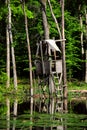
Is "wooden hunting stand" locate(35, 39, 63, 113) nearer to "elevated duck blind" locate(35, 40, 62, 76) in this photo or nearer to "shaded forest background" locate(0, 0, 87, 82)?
"elevated duck blind" locate(35, 40, 62, 76)

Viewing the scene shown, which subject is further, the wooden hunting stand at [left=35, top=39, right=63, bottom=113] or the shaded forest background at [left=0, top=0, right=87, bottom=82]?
the shaded forest background at [left=0, top=0, right=87, bottom=82]

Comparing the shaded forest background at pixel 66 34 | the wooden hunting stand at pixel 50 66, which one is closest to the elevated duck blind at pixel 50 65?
the wooden hunting stand at pixel 50 66

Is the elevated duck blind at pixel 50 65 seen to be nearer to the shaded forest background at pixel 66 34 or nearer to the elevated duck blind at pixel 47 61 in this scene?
the elevated duck blind at pixel 47 61

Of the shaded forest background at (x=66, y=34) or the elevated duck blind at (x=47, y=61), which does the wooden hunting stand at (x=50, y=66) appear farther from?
the shaded forest background at (x=66, y=34)

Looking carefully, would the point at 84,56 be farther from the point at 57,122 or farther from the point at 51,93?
the point at 57,122

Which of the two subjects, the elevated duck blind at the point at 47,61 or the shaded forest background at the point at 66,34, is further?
the shaded forest background at the point at 66,34

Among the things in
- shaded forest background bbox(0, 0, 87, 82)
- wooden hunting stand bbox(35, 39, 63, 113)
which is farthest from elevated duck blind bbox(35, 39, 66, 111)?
shaded forest background bbox(0, 0, 87, 82)

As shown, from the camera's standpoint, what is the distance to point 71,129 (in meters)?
14.3

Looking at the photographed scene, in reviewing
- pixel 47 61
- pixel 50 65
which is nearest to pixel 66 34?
pixel 47 61

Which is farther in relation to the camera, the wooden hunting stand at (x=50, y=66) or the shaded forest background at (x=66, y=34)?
the shaded forest background at (x=66, y=34)

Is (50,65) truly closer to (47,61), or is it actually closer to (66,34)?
(47,61)

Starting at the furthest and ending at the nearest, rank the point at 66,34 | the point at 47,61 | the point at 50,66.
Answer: the point at 66,34
the point at 47,61
the point at 50,66

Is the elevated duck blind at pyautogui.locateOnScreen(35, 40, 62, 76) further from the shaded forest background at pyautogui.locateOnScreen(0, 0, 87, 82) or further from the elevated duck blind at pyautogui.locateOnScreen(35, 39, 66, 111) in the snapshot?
the shaded forest background at pyautogui.locateOnScreen(0, 0, 87, 82)

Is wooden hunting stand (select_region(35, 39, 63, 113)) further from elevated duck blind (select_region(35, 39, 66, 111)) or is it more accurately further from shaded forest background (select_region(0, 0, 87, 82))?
shaded forest background (select_region(0, 0, 87, 82))
